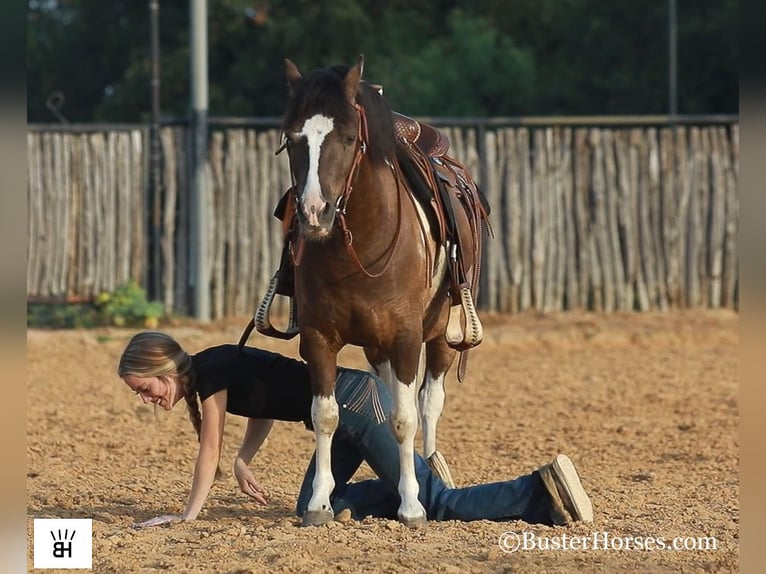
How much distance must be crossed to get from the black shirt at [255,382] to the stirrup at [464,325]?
0.91 m

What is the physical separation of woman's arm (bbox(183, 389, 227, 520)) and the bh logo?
1.60 ft

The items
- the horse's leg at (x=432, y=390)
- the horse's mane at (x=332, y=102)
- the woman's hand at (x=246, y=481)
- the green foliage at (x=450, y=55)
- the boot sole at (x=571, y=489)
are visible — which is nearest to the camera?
the horse's mane at (x=332, y=102)

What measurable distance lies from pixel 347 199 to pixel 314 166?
0.39m

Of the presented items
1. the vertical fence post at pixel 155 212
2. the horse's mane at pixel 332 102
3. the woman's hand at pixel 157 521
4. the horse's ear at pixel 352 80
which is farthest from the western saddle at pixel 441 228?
the vertical fence post at pixel 155 212

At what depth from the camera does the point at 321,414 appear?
570cm

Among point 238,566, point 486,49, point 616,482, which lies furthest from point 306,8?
point 238,566

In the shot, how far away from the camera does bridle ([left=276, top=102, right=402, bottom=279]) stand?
17.5ft

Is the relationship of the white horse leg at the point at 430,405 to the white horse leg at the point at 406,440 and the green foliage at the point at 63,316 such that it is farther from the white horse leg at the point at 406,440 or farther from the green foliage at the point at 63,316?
the green foliage at the point at 63,316

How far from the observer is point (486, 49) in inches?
887

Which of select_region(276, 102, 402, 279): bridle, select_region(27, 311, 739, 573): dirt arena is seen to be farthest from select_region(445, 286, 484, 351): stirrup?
select_region(27, 311, 739, 573): dirt arena

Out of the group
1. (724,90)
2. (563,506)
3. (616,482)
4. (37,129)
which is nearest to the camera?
(563,506)

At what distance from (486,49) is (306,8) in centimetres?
343

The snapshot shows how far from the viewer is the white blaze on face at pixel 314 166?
5.00 meters

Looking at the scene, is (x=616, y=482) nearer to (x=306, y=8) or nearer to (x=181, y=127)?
(x=181, y=127)
